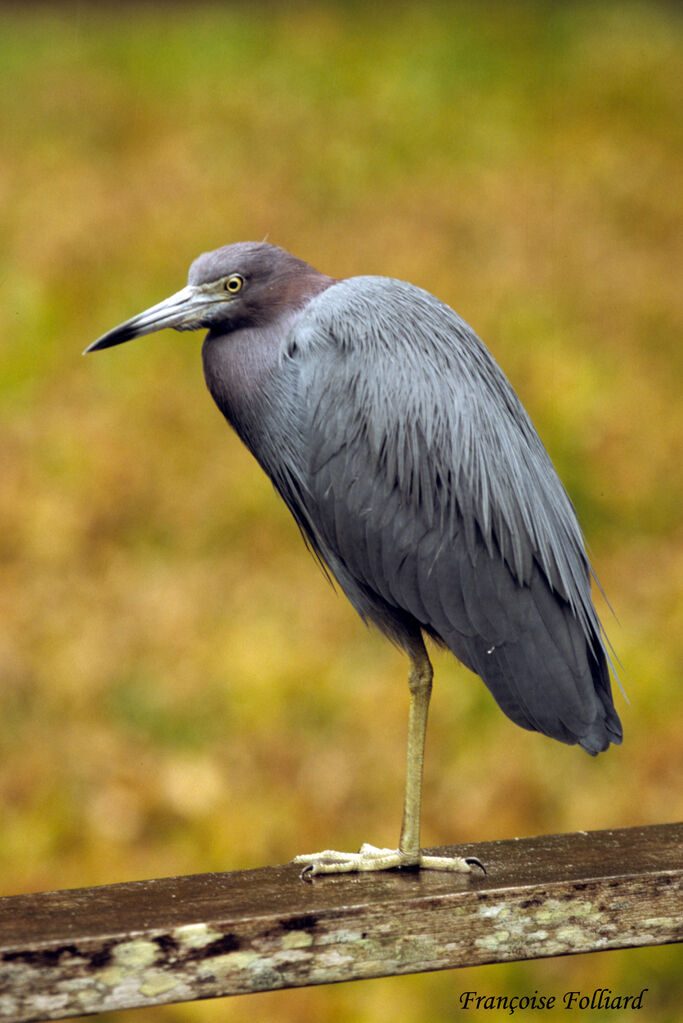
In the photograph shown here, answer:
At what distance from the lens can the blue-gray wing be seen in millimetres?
1923

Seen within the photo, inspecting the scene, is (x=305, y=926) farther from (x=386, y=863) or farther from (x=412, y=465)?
(x=412, y=465)

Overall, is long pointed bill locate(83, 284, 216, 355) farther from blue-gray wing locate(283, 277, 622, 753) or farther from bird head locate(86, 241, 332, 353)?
blue-gray wing locate(283, 277, 622, 753)

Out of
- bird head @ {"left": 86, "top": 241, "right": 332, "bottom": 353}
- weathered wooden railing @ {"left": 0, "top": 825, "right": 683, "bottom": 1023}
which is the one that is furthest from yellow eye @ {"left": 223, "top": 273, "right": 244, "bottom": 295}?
weathered wooden railing @ {"left": 0, "top": 825, "right": 683, "bottom": 1023}

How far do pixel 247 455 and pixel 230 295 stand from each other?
3468mm

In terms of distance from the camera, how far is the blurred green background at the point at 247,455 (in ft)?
13.2

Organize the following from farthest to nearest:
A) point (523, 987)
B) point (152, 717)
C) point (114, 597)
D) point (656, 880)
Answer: point (114, 597), point (152, 717), point (523, 987), point (656, 880)

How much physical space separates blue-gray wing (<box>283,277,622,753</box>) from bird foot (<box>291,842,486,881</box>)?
0.83 feet

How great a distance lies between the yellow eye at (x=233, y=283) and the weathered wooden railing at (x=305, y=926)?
93 cm

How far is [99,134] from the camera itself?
7.08 m

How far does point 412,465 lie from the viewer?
6.40ft

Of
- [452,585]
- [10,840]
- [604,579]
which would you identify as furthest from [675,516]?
[452,585]

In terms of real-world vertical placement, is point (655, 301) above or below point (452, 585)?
above

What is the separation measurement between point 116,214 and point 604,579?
3229 mm

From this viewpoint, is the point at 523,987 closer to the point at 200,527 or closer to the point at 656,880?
the point at 656,880
